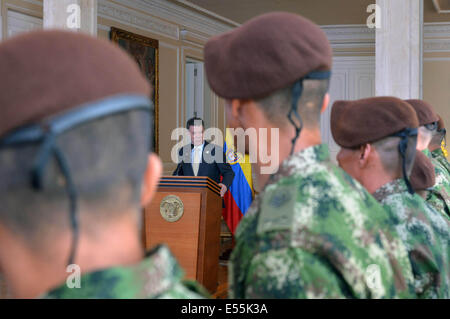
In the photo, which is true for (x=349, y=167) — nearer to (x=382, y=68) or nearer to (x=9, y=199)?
(x=9, y=199)

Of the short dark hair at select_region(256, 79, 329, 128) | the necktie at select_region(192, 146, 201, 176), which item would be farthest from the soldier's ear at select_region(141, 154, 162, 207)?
the necktie at select_region(192, 146, 201, 176)

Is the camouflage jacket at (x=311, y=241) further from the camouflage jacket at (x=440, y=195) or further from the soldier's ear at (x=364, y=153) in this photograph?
the camouflage jacket at (x=440, y=195)

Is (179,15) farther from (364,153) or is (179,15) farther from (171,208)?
(364,153)

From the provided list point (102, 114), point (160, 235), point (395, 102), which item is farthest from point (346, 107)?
point (160, 235)

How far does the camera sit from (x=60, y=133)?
0.58m

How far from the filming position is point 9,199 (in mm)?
603

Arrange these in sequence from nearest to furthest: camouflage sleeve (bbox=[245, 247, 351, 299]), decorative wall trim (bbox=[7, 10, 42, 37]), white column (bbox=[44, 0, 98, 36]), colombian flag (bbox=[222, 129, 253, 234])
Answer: camouflage sleeve (bbox=[245, 247, 351, 299]), white column (bbox=[44, 0, 98, 36]), decorative wall trim (bbox=[7, 10, 42, 37]), colombian flag (bbox=[222, 129, 253, 234])

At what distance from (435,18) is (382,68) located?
21.0ft

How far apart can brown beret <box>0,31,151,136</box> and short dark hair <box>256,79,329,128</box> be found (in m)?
0.46

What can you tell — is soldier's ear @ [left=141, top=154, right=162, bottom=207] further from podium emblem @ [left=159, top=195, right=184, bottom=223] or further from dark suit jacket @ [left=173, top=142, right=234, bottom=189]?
dark suit jacket @ [left=173, top=142, right=234, bottom=189]

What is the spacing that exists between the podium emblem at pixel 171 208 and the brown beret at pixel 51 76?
318 centimetres

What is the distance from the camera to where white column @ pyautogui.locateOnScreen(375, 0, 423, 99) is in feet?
13.3

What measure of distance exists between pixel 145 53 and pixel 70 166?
25.0ft

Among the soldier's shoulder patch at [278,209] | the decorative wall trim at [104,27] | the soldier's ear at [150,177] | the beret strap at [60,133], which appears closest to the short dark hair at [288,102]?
the soldier's shoulder patch at [278,209]
